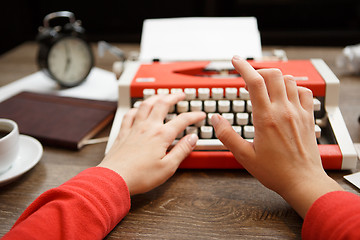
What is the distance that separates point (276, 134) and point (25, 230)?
1.38 ft

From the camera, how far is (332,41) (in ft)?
5.69

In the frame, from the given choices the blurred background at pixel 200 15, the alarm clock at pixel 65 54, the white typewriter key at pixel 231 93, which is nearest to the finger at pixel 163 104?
the white typewriter key at pixel 231 93

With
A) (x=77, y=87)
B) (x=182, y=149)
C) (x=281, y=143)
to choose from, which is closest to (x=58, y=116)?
(x=77, y=87)

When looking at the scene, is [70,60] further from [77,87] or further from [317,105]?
[317,105]

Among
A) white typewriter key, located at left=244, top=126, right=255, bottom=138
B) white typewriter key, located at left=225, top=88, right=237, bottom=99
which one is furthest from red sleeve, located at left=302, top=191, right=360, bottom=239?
white typewriter key, located at left=225, top=88, right=237, bottom=99

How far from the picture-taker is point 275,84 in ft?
1.95

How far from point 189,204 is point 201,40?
574mm

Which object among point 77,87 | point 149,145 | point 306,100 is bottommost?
point 77,87

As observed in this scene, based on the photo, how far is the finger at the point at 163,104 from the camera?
75 cm

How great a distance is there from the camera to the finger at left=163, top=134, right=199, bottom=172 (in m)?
0.68

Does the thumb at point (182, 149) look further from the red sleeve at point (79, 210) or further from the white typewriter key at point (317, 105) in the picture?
the white typewriter key at point (317, 105)

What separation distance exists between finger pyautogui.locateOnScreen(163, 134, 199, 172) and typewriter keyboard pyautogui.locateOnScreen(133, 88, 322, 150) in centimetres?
2

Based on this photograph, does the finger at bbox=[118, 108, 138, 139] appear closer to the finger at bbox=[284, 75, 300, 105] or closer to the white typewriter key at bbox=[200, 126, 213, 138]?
the white typewriter key at bbox=[200, 126, 213, 138]

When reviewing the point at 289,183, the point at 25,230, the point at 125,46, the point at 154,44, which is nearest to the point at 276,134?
the point at 289,183
